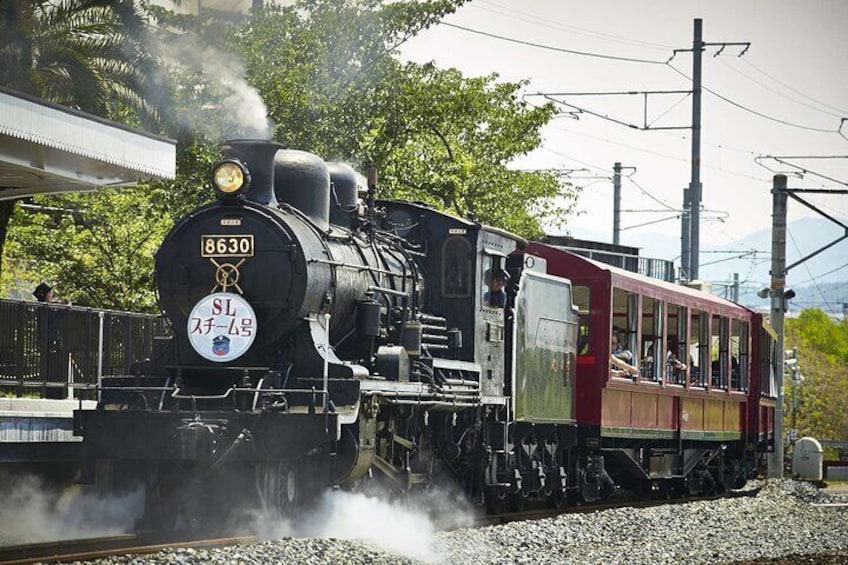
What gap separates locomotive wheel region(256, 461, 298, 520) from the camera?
1373 centimetres

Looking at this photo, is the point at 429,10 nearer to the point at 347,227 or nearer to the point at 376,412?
the point at 347,227

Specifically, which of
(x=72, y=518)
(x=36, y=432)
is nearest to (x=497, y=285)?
(x=72, y=518)

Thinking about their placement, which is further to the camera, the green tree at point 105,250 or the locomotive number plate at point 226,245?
the green tree at point 105,250

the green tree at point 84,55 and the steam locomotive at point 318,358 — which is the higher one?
the green tree at point 84,55

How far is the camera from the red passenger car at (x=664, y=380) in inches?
834

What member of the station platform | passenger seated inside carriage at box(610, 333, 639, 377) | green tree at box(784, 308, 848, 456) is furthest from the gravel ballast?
green tree at box(784, 308, 848, 456)

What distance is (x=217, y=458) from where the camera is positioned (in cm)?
1342

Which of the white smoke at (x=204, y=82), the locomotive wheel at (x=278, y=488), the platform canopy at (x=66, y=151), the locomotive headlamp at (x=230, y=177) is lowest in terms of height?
the locomotive wheel at (x=278, y=488)

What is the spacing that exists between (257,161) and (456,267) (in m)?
3.51

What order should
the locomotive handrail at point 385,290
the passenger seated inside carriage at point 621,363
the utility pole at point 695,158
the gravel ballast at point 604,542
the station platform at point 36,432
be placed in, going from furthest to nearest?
the utility pole at point 695,158
the passenger seated inside carriage at point 621,363
the station platform at point 36,432
the locomotive handrail at point 385,290
the gravel ballast at point 604,542

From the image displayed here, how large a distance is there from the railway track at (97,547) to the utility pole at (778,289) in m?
20.4

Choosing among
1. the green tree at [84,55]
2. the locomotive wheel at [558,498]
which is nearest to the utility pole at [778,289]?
the locomotive wheel at [558,498]

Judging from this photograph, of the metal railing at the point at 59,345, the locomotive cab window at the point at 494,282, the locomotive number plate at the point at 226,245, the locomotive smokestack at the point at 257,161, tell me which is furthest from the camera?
the metal railing at the point at 59,345

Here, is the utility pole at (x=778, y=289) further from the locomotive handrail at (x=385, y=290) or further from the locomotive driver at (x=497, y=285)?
the locomotive handrail at (x=385, y=290)
